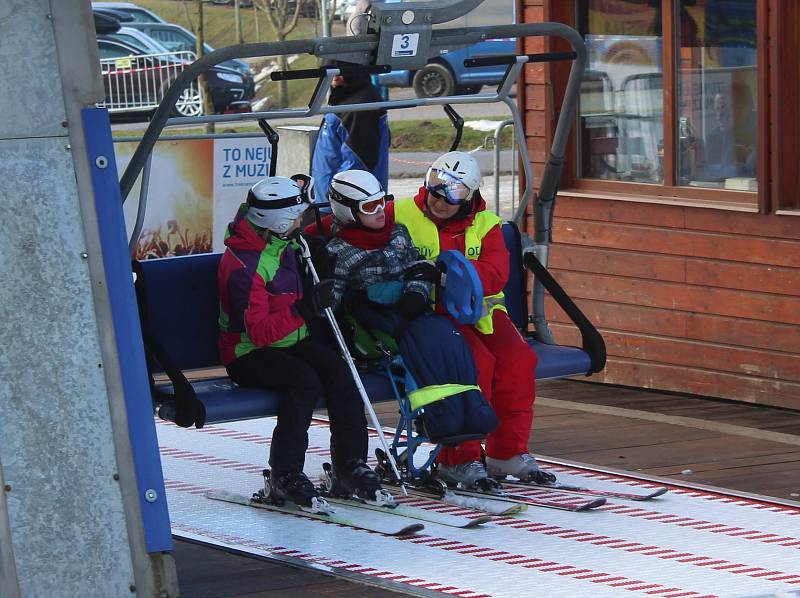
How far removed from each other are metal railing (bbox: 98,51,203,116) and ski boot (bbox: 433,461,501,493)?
17405 mm

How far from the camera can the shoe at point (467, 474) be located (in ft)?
21.8

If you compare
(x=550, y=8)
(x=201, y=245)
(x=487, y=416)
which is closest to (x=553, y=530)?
(x=487, y=416)

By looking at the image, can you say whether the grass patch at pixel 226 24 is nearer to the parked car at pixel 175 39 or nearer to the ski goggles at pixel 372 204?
the parked car at pixel 175 39

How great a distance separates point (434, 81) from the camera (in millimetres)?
24141

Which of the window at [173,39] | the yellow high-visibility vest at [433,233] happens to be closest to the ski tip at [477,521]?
the yellow high-visibility vest at [433,233]

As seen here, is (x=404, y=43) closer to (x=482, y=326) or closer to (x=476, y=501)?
(x=482, y=326)

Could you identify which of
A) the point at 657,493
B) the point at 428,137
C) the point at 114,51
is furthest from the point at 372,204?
Answer: the point at 114,51

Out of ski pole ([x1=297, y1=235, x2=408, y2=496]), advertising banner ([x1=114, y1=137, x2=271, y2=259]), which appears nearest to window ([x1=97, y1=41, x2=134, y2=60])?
advertising banner ([x1=114, y1=137, x2=271, y2=259])

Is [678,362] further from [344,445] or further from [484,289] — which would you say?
[344,445]

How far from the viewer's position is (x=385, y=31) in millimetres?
6031

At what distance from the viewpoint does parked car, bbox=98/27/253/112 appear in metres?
24.8

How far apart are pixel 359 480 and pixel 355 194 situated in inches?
44.4

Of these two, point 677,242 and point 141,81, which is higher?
point 141,81

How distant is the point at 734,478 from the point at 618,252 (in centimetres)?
229
